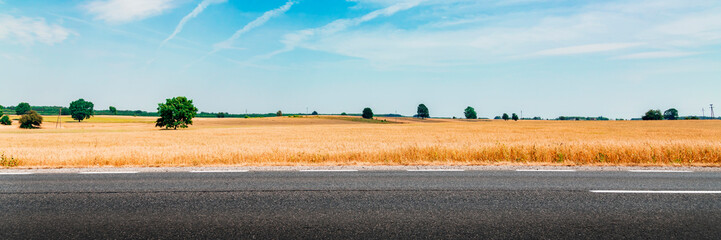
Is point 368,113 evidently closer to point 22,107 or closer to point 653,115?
point 653,115

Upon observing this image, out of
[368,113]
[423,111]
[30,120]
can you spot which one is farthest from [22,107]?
[423,111]

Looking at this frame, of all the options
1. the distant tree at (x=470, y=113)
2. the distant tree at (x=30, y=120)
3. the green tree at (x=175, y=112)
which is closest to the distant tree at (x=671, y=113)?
the distant tree at (x=470, y=113)

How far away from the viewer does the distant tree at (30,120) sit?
3378 inches

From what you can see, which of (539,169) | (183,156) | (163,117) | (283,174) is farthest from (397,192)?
(163,117)

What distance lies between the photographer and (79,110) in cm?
11744

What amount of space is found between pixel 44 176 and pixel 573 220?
11.0 m

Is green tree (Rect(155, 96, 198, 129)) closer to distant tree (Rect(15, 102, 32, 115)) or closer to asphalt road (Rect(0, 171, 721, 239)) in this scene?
asphalt road (Rect(0, 171, 721, 239))

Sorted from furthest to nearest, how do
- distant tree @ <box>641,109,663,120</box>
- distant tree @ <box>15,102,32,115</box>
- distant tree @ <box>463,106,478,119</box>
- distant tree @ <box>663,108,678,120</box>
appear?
distant tree @ <box>463,106,478,119</box> < distant tree @ <box>663,108,678,120</box> < distant tree @ <box>15,102,32,115</box> < distant tree @ <box>641,109,663,120</box>

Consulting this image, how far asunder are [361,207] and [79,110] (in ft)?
459

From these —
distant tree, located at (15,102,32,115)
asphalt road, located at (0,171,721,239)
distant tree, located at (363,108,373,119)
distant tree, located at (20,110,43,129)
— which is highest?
distant tree, located at (15,102,32,115)

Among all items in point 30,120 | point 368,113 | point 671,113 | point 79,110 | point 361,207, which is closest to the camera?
point 361,207

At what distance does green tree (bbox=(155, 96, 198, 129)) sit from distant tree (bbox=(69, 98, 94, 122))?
187ft

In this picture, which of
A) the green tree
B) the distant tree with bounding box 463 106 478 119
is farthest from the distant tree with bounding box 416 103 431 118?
the green tree

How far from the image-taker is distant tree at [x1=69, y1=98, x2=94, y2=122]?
117 metres
